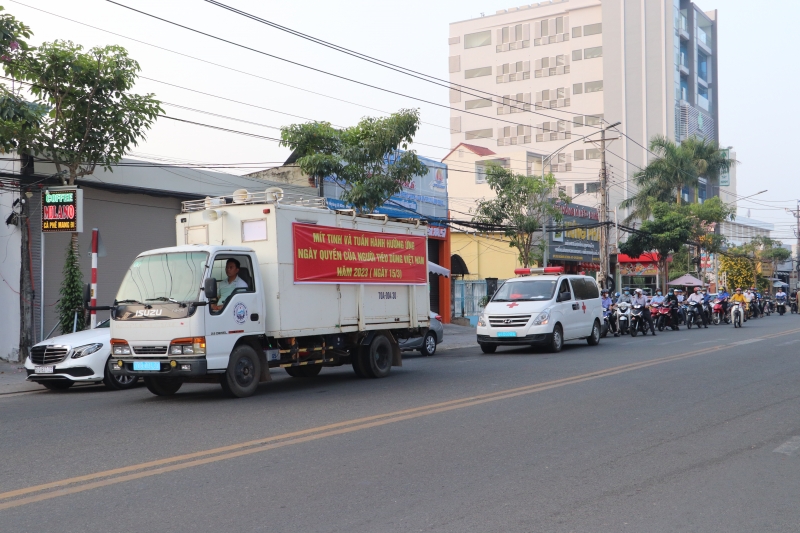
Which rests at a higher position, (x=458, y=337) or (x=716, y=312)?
(x=716, y=312)

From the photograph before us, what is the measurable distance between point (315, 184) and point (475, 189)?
29016 mm

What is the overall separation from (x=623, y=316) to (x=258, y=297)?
1838 centimetres

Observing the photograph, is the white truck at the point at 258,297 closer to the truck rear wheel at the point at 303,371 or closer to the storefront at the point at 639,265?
the truck rear wheel at the point at 303,371

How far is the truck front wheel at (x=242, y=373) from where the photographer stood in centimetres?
1136

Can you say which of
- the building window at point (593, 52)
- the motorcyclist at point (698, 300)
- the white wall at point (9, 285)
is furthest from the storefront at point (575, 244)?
the building window at point (593, 52)

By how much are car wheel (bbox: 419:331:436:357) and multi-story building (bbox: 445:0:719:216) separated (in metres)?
57.7

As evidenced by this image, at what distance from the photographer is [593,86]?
8338 centimetres

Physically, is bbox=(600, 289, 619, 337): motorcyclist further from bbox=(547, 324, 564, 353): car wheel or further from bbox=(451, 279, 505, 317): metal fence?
bbox=(451, 279, 505, 317): metal fence

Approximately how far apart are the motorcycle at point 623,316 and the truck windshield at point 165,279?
19.2 metres

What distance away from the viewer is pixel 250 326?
457 inches

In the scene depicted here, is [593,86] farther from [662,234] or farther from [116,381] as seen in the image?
[116,381]

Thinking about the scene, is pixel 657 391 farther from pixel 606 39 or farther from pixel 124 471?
pixel 606 39

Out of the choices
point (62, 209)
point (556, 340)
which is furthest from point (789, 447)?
point (62, 209)

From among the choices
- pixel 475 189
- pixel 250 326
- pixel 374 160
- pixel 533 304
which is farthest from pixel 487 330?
pixel 475 189
